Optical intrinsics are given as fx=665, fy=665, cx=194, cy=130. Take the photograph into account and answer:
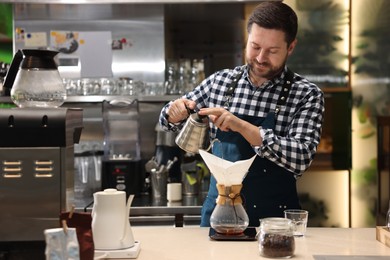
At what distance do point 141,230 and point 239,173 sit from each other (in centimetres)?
53

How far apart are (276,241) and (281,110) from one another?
1.02 metres

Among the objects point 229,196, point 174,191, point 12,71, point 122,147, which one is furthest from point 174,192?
point 12,71

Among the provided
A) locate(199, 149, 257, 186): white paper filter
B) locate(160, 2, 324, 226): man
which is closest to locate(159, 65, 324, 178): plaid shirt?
locate(160, 2, 324, 226): man

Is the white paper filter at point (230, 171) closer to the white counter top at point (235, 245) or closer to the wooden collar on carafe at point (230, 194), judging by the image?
the wooden collar on carafe at point (230, 194)

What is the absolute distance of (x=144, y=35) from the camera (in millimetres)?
4574

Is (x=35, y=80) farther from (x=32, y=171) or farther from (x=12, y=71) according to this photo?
(x=32, y=171)

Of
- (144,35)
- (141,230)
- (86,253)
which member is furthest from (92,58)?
(86,253)

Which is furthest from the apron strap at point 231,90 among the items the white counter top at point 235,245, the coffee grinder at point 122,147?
the coffee grinder at point 122,147

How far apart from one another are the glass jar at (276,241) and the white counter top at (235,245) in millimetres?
39

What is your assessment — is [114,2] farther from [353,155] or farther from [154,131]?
[353,155]

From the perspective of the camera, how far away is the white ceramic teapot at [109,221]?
209 cm

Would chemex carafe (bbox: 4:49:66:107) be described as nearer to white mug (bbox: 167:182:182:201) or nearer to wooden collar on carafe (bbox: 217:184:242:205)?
wooden collar on carafe (bbox: 217:184:242:205)

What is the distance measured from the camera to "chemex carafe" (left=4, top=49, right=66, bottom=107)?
2.20m

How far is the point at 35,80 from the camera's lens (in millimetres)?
2199
